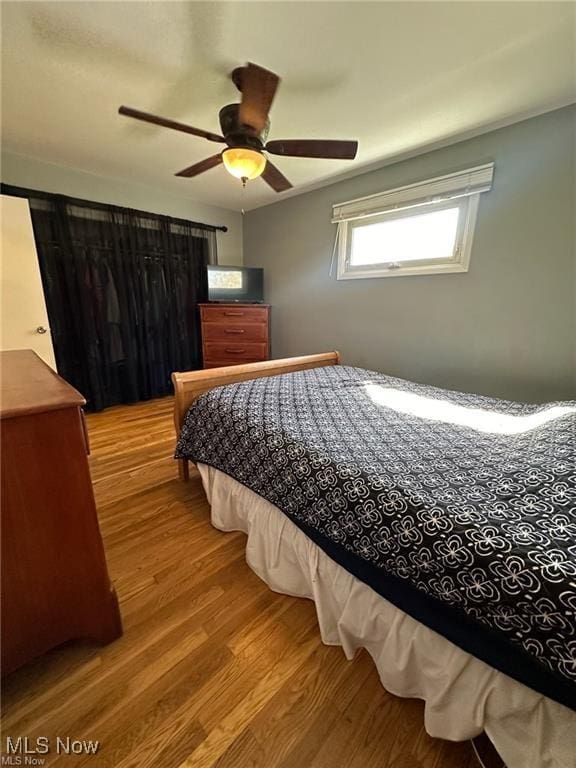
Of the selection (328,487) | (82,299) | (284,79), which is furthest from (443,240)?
(82,299)

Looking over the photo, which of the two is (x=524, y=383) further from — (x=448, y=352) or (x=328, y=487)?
(x=328, y=487)

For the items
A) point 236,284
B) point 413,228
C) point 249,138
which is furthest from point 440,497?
point 236,284

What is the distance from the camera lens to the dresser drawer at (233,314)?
3.25 m

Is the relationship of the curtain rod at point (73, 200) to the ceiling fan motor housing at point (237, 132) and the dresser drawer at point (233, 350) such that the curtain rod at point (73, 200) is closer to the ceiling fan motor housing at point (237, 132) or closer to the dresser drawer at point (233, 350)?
the dresser drawer at point (233, 350)

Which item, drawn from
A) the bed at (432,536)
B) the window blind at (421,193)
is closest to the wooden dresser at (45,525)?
the bed at (432,536)

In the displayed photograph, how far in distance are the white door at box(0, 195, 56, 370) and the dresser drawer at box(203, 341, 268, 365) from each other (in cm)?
146

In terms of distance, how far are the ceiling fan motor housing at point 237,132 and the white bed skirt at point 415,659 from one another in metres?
1.82

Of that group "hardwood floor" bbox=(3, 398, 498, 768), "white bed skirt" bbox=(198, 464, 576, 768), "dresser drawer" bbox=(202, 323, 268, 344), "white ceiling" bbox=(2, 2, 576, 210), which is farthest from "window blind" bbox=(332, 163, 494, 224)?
"hardwood floor" bbox=(3, 398, 498, 768)

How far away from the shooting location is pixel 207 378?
183 cm

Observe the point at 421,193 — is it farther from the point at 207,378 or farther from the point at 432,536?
the point at 432,536

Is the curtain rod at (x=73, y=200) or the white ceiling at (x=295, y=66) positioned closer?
the white ceiling at (x=295, y=66)

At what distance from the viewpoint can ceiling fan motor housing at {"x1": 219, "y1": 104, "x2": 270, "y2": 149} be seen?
1.47 meters

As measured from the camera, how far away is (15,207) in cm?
223

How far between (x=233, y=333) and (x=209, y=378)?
158cm
